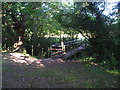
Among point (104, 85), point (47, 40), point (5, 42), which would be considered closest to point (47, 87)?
point (104, 85)

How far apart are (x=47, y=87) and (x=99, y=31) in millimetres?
4254

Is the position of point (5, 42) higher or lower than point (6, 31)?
lower

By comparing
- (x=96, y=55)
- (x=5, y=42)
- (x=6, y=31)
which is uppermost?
(x=6, y=31)

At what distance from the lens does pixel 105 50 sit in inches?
250

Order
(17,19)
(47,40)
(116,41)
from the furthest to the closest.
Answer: (47,40)
(17,19)
(116,41)

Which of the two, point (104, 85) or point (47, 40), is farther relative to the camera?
point (47, 40)

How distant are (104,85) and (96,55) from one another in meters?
3.26

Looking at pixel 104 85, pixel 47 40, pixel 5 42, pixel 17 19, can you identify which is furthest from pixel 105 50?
pixel 5 42

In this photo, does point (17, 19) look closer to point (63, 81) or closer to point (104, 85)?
point (63, 81)

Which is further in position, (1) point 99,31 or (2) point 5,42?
(2) point 5,42

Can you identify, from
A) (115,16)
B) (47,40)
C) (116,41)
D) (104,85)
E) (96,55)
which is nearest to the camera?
(104,85)

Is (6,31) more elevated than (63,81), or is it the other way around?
(6,31)

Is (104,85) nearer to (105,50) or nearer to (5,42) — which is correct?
(105,50)

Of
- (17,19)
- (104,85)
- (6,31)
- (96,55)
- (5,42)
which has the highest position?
(17,19)
